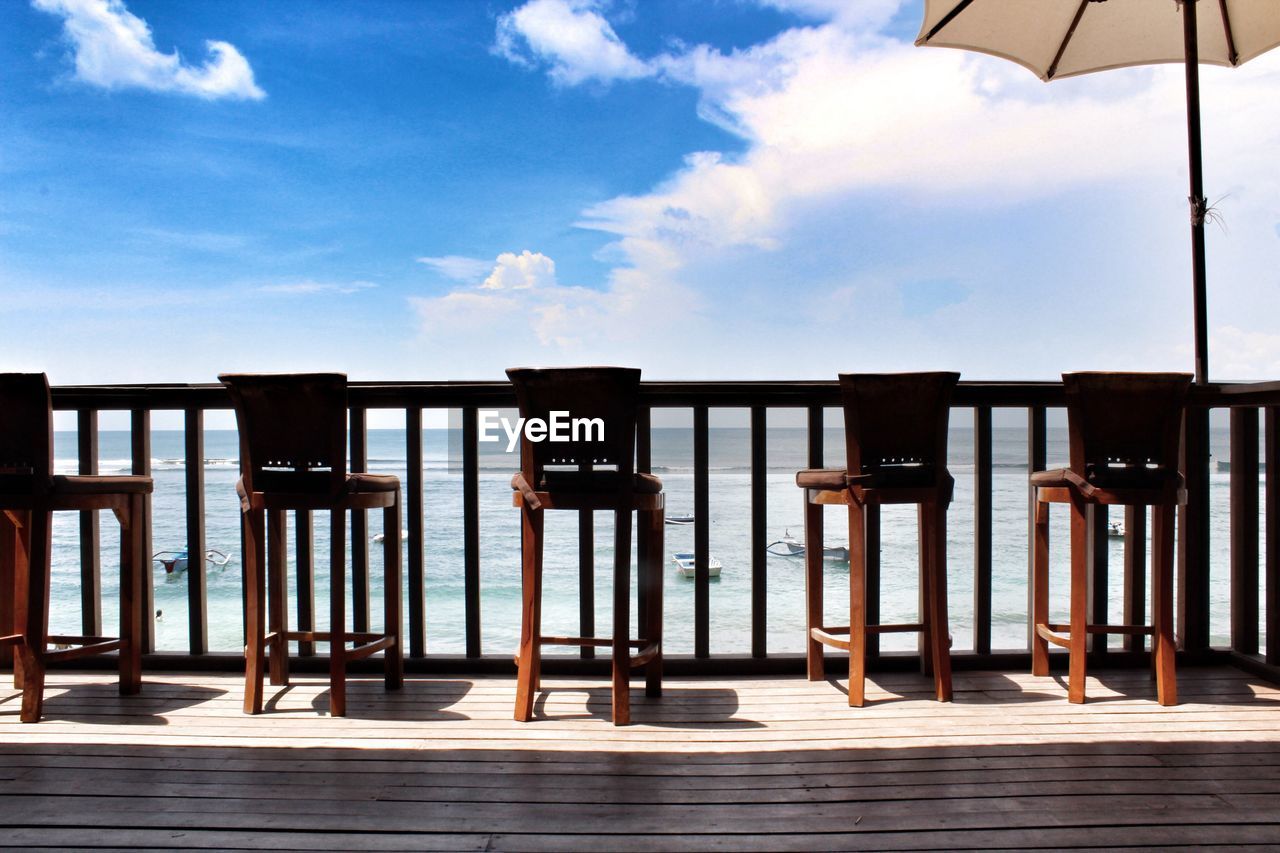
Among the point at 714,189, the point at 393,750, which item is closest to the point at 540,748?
the point at 393,750

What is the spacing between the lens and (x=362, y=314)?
154ft

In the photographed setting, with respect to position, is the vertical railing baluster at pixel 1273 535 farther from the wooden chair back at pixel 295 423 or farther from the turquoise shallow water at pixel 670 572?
the wooden chair back at pixel 295 423

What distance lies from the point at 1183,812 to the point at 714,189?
47715 millimetres


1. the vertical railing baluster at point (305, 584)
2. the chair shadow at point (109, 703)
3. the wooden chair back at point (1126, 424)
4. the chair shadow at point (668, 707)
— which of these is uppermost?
the wooden chair back at point (1126, 424)

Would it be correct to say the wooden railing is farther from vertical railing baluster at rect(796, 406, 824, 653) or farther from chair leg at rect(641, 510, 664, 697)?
chair leg at rect(641, 510, 664, 697)

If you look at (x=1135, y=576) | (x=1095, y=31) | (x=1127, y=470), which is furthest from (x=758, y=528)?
(x=1095, y=31)

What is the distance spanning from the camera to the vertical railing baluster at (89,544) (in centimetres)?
296

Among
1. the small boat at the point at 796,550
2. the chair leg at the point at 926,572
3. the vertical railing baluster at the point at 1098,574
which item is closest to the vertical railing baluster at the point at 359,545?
the chair leg at the point at 926,572

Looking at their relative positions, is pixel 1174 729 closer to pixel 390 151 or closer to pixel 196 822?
pixel 196 822

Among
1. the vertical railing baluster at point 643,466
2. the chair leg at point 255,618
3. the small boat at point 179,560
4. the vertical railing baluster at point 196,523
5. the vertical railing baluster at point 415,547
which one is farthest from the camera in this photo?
the small boat at point 179,560

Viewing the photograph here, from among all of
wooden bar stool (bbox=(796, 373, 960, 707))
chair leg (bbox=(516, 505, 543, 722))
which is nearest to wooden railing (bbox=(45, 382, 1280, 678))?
wooden bar stool (bbox=(796, 373, 960, 707))

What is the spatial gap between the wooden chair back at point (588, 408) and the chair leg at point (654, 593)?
0.84 feet

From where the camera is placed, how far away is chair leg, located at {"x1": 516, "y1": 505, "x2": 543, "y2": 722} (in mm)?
Answer: 2387

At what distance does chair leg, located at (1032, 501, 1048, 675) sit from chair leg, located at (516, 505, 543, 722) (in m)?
1.78
